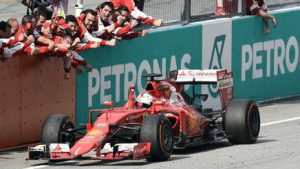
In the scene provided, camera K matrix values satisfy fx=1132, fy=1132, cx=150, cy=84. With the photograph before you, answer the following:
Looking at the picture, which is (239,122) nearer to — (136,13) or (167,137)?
(167,137)

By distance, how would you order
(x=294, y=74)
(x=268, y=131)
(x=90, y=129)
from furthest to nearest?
(x=294, y=74)
(x=268, y=131)
(x=90, y=129)

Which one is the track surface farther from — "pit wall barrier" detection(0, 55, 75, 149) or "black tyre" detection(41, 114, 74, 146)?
"pit wall barrier" detection(0, 55, 75, 149)

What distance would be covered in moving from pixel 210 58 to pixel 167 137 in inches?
234

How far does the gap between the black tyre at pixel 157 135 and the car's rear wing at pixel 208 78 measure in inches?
74.3

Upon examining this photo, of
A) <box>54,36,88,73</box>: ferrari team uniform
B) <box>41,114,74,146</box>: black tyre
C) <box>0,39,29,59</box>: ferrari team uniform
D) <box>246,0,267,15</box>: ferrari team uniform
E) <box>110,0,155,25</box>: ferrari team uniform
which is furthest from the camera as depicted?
<box>246,0,267,15</box>: ferrari team uniform

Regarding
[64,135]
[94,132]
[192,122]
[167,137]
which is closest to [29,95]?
[64,135]

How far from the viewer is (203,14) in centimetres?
2039

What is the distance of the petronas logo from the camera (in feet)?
66.5

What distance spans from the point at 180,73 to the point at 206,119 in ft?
2.82

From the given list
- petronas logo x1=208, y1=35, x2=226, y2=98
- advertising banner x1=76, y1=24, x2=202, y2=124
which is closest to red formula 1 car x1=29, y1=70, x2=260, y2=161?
advertising banner x1=76, y1=24, x2=202, y2=124

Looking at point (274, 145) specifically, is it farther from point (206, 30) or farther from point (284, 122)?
point (206, 30)

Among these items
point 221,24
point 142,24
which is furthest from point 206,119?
point 221,24

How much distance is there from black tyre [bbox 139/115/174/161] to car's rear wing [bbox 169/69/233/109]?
6.19ft

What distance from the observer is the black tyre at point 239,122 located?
1572cm
